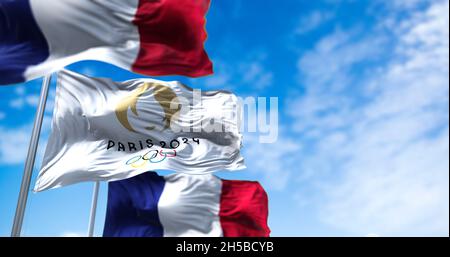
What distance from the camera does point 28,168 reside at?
9.16m

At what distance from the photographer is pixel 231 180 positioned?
16.3 meters

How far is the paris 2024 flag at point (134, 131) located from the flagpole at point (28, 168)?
4.65 ft

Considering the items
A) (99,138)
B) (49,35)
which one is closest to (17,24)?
(49,35)

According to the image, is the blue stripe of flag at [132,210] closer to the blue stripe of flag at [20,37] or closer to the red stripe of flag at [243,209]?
the red stripe of flag at [243,209]

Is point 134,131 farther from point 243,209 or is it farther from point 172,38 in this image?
point 243,209

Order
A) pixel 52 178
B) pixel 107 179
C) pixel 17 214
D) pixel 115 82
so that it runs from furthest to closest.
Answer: pixel 115 82 → pixel 107 179 → pixel 52 178 → pixel 17 214

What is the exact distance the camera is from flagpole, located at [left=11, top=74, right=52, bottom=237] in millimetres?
8828

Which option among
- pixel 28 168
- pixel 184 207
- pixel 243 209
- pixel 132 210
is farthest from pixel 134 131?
pixel 243 209

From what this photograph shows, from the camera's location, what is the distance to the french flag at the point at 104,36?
29.2ft

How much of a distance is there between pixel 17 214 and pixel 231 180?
8.76m

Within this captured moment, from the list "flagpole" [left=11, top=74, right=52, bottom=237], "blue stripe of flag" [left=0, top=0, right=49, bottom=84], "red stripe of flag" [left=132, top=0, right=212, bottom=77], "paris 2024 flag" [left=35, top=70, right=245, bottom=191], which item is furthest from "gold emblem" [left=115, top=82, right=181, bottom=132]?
"blue stripe of flag" [left=0, top=0, right=49, bottom=84]

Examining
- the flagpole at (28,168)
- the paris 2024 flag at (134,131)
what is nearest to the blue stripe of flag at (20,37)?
the flagpole at (28,168)

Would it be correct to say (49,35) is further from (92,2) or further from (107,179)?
(107,179)

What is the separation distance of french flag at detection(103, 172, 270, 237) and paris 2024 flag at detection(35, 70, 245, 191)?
2023 millimetres
